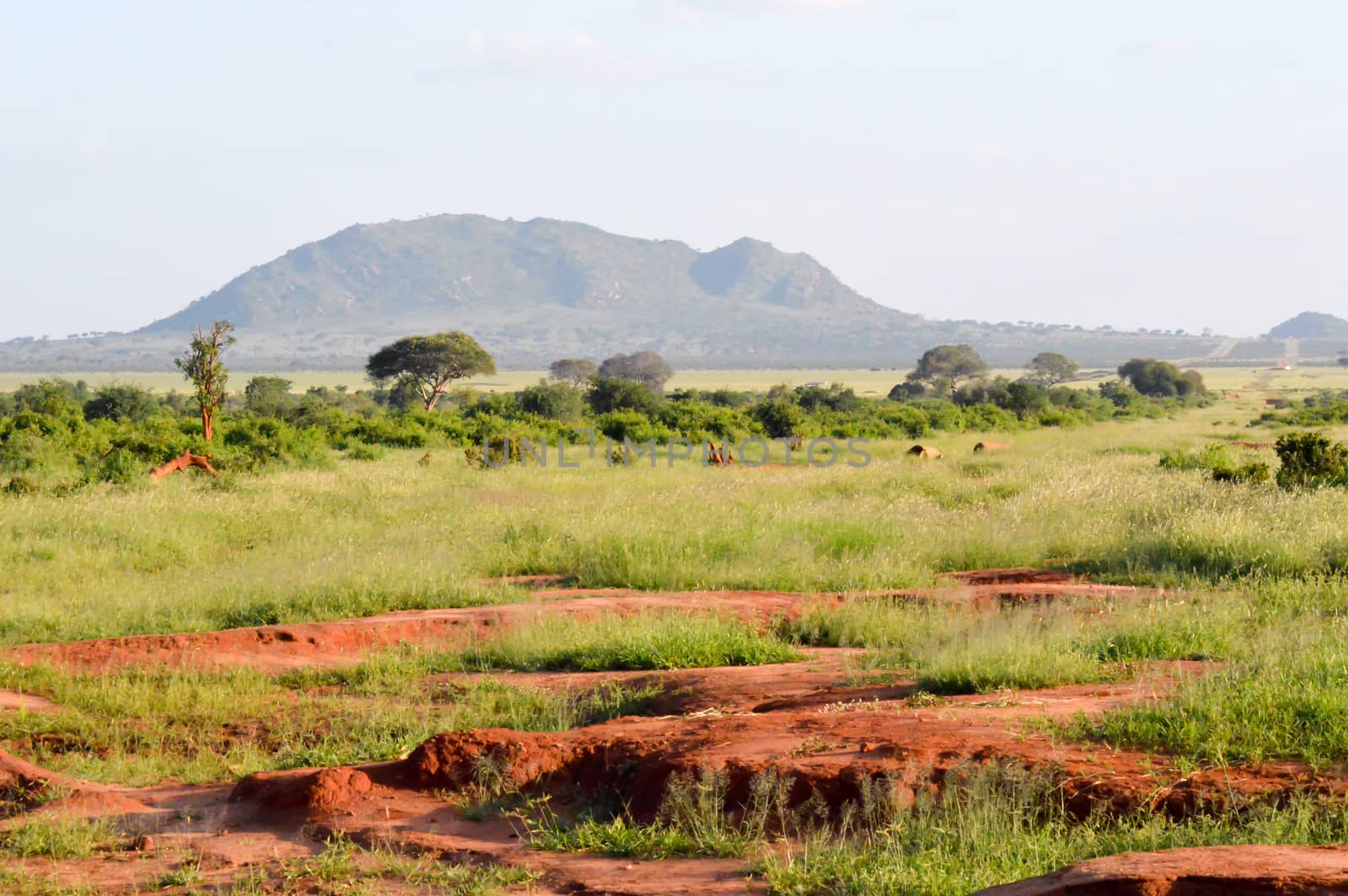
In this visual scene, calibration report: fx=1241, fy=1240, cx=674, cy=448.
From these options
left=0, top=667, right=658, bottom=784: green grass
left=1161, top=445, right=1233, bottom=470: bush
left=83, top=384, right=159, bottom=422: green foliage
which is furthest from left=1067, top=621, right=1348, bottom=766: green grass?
left=83, top=384, right=159, bottom=422: green foliage

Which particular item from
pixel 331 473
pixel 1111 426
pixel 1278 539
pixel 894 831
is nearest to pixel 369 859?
pixel 894 831

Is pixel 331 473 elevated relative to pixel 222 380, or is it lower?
lower

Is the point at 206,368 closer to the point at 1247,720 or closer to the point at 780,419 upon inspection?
the point at 780,419

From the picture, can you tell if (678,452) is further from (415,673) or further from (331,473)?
(415,673)

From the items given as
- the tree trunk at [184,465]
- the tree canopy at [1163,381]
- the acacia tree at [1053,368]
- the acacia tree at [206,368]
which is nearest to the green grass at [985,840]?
the tree trunk at [184,465]

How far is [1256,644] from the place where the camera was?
6.21 m

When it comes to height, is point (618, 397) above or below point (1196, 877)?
above

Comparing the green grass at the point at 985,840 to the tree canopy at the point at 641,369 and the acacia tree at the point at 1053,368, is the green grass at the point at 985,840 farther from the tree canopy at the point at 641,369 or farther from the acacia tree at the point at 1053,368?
the acacia tree at the point at 1053,368

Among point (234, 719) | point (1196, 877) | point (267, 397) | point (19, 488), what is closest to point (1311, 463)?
point (234, 719)

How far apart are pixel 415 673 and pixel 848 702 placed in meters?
2.86

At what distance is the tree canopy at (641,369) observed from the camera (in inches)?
3260

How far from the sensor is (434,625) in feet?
27.9

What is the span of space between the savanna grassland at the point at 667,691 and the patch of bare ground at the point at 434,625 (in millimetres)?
34

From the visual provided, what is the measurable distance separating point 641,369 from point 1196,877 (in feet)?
270
